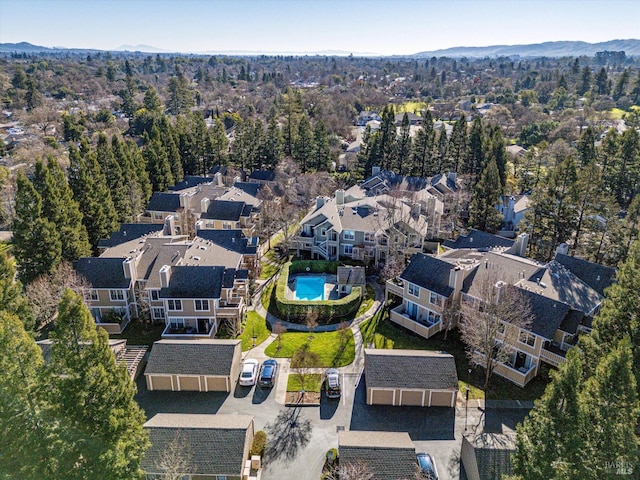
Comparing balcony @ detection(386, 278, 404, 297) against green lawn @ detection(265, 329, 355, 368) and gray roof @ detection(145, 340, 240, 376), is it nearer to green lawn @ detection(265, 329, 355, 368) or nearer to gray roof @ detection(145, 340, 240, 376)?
green lawn @ detection(265, 329, 355, 368)

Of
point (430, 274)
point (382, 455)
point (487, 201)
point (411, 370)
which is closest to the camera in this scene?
point (382, 455)

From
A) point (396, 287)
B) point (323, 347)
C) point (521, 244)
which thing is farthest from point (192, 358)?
point (521, 244)

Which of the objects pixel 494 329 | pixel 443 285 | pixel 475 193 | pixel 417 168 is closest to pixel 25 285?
pixel 443 285

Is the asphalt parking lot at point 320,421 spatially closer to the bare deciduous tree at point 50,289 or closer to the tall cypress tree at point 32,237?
the bare deciduous tree at point 50,289

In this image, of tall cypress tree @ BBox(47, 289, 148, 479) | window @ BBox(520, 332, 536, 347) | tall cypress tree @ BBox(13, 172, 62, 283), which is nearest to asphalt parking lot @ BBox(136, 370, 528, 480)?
window @ BBox(520, 332, 536, 347)

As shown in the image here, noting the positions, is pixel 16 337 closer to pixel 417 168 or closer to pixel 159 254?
pixel 159 254

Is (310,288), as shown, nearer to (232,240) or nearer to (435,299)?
(232,240)
